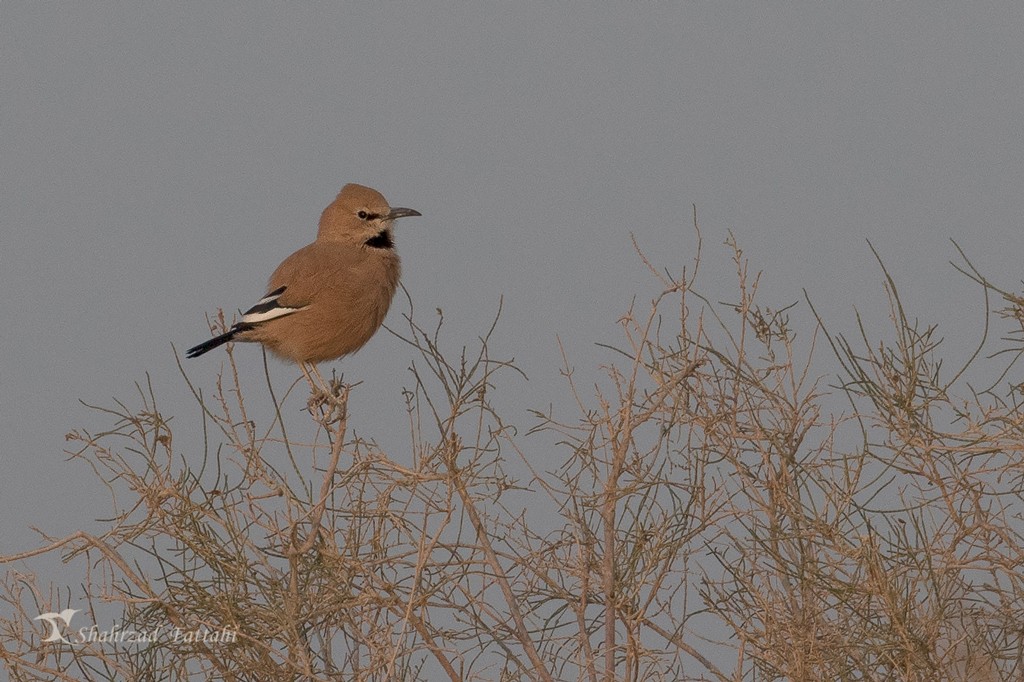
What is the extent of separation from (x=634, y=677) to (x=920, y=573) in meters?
1.01

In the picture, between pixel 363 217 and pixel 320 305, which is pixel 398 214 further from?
pixel 320 305

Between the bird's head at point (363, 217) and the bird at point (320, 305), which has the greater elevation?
the bird's head at point (363, 217)

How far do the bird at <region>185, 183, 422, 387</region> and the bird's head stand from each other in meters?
0.14

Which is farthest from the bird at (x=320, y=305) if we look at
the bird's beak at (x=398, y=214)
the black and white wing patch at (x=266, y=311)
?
the bird's beak at (x=398, y=214)

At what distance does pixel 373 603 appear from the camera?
4301 mm

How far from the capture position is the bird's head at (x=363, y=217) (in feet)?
23.4

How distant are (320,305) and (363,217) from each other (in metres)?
0.90

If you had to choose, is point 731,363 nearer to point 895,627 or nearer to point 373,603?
point 895,627

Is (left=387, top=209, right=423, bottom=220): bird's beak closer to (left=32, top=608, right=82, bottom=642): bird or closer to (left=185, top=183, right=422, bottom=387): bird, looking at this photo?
(left=185, top=183, right=422, bottom=387): bird

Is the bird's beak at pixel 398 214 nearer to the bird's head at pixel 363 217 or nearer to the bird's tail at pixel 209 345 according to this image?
the bird's head at pixel 363 217

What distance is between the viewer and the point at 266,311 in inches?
251

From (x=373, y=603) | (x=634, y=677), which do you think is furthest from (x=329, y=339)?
(x=634, y=677)

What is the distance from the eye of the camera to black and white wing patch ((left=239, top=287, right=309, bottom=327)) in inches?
246

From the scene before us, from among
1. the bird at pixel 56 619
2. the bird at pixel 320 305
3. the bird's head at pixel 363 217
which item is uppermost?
the bird's head at pixel 363 217
